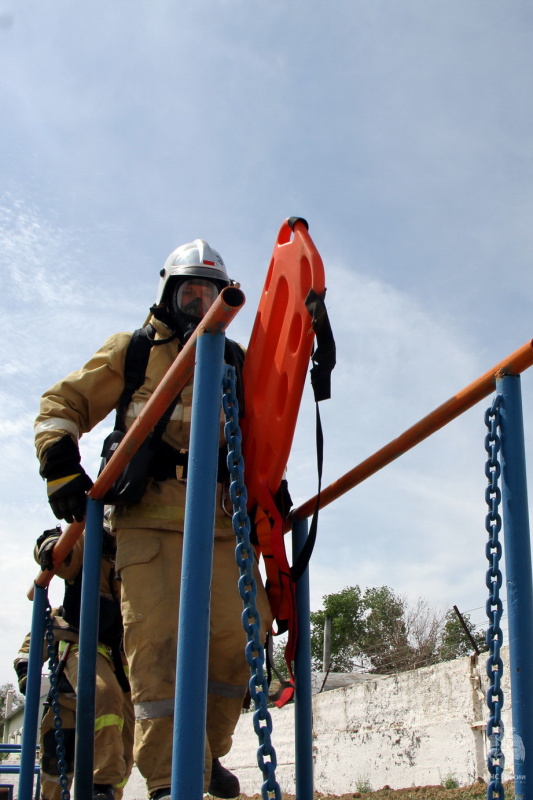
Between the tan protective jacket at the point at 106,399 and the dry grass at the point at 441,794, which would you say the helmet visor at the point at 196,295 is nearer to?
the tan protective jacket at the point at 106,399

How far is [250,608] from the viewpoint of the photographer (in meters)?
1.60

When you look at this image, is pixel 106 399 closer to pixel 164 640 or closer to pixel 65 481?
pixel 65 481

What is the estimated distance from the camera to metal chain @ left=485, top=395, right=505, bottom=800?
1489 mm

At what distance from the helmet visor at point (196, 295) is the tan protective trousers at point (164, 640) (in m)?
0.93

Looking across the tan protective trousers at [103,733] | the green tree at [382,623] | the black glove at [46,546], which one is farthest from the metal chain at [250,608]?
the green tree at [382,623]

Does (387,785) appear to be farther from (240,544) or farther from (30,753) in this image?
(240,544)

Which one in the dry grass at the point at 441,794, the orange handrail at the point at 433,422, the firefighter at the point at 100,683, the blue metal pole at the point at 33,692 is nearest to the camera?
the orange handrail at the point at 433,422

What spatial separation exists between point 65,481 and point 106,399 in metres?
0.36

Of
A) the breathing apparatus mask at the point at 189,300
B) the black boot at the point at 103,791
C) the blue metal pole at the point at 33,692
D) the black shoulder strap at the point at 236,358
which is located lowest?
the black boot at the point at 103,791

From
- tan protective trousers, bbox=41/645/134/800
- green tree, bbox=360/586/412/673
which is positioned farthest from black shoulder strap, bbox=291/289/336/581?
green tree, bbox=360/586/412/673

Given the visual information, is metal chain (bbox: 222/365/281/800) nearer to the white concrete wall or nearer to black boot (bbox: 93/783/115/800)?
black boot (bbox: 93/783/115/800)

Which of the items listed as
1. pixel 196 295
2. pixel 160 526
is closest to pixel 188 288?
pixel 196 295

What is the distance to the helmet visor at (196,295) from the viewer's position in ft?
10.3

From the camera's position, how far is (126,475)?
260 cm
